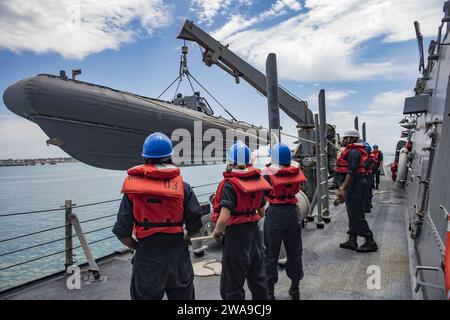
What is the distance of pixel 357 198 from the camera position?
4523 millimetres

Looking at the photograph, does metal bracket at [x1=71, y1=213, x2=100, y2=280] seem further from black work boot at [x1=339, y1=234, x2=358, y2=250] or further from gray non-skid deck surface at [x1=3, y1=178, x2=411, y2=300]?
black work boot at [x1=339, y1=234, x2=358, y2=250]

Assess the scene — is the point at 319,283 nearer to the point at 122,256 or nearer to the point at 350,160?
the point at 350,160

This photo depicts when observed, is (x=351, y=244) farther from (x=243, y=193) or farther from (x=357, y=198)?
(x=243, y=193)

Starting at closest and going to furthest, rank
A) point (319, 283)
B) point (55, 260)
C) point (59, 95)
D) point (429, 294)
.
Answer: point (429, 294)
point (319, 283)
point (59, 95)
point (55, 260)

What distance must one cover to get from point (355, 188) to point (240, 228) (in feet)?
8.48

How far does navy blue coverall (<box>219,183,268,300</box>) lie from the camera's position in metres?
2.52

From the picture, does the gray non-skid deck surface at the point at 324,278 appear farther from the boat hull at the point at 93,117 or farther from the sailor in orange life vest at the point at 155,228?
the boat hull at the point at 93,117

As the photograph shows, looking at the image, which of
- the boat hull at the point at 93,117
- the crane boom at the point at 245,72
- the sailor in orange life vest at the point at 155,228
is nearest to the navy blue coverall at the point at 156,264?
the sailor in orange life vest at the point at 155,228

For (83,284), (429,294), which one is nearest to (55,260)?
(83,284)

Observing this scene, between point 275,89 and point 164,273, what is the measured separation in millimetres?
2795

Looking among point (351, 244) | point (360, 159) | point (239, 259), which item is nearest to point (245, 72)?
point (360, 159)

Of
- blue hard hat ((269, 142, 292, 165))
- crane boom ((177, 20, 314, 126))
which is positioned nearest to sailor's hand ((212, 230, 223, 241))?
blue hard hat ((269, 142, 292, 165))

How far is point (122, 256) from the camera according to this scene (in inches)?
172

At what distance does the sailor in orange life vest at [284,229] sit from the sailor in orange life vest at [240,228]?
17.3 inches
